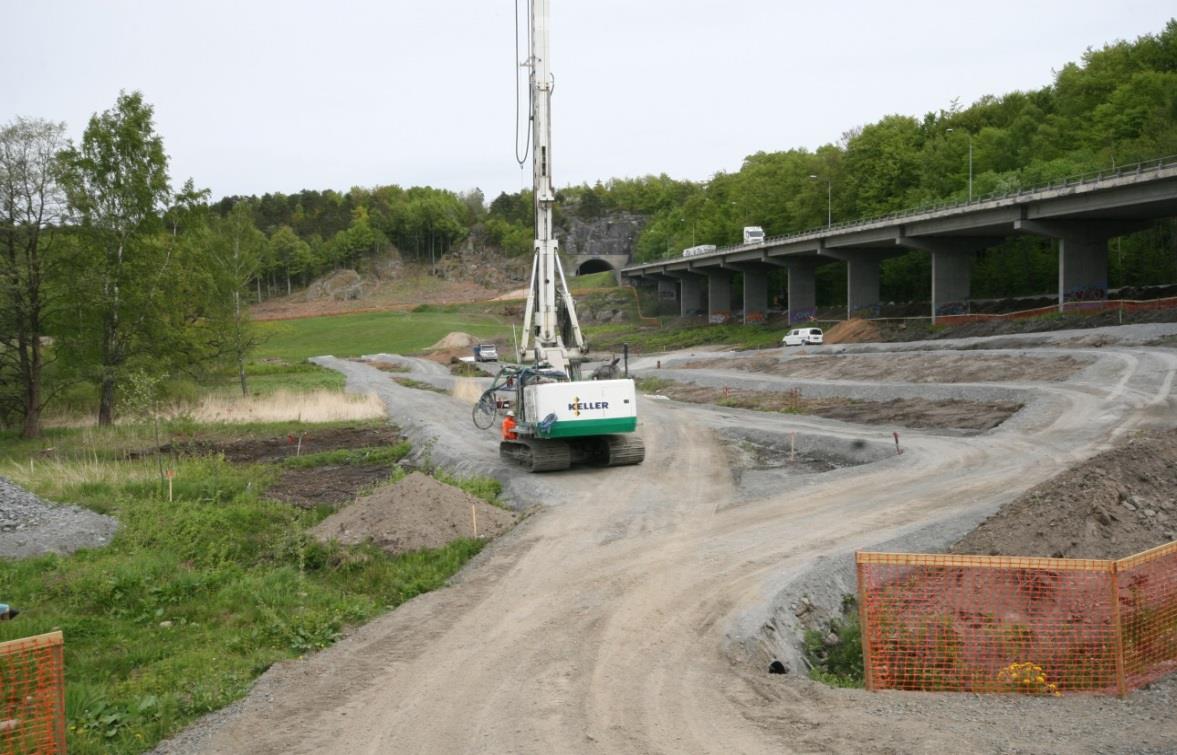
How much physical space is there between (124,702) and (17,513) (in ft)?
29.9

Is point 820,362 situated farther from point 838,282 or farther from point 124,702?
point 838,282

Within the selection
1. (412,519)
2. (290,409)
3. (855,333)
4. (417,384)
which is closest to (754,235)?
(855,333)

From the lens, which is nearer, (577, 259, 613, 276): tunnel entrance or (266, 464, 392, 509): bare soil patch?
(266, 464, 392, 509): bare soil patch

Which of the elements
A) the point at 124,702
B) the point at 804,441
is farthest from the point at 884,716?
the point at 804,441

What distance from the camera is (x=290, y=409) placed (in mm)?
36938

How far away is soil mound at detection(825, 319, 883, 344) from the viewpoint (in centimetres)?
6022

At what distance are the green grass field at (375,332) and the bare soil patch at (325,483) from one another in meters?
62.9

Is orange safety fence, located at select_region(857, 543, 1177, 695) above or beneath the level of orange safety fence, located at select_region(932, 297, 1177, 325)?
beneath

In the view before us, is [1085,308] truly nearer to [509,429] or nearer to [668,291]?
[509,429]

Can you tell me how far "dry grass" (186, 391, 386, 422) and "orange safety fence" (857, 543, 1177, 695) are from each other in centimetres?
2890

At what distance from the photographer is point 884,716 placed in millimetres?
7824

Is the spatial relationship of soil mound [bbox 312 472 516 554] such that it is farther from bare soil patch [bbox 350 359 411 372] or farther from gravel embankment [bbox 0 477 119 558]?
bare soil patch [bbox 350 359 411 372]

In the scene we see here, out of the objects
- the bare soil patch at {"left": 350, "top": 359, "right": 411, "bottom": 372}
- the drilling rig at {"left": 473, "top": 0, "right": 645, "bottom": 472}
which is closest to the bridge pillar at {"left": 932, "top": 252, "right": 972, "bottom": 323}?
the bare soil patch at {"left": 350, "top": 359, "right": 411, "bottom": 372}

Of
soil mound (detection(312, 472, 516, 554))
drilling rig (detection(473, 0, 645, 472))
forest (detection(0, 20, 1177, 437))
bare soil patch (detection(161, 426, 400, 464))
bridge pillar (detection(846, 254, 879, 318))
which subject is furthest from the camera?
bridge pillar (detection(846, 254, 879, 318))
